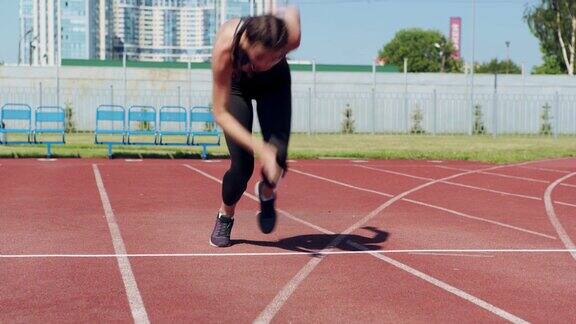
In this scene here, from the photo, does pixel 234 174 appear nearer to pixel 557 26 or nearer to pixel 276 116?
pixel 276 116

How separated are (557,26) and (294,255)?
6046cm

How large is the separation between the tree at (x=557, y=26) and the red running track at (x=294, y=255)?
52.6 m

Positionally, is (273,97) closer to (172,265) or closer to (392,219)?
(172,265)

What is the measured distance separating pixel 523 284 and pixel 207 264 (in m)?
2.10

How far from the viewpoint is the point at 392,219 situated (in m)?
9.05

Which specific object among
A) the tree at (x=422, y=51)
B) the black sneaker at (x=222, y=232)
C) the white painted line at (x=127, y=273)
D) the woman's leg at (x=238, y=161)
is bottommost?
the white painted line at (x=127, y=273)

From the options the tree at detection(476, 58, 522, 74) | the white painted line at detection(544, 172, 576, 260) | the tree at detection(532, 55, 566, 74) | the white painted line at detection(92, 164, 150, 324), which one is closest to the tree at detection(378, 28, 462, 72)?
the tree at detection(476, 58, 522, 74)

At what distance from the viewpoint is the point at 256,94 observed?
6254mm

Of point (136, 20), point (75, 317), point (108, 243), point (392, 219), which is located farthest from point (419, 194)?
point (136, 20)

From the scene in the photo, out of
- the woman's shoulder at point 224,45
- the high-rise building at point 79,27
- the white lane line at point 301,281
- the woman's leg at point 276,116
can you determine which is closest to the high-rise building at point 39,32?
the high-rise building at point 79,27

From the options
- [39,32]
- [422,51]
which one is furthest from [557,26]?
[422,51]

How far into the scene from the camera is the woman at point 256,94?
212 inches

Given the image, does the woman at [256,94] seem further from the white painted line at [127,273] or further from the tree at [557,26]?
the tree at [557,26]

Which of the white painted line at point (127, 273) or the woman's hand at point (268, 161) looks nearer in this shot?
the white painted line at point (127, 273)
